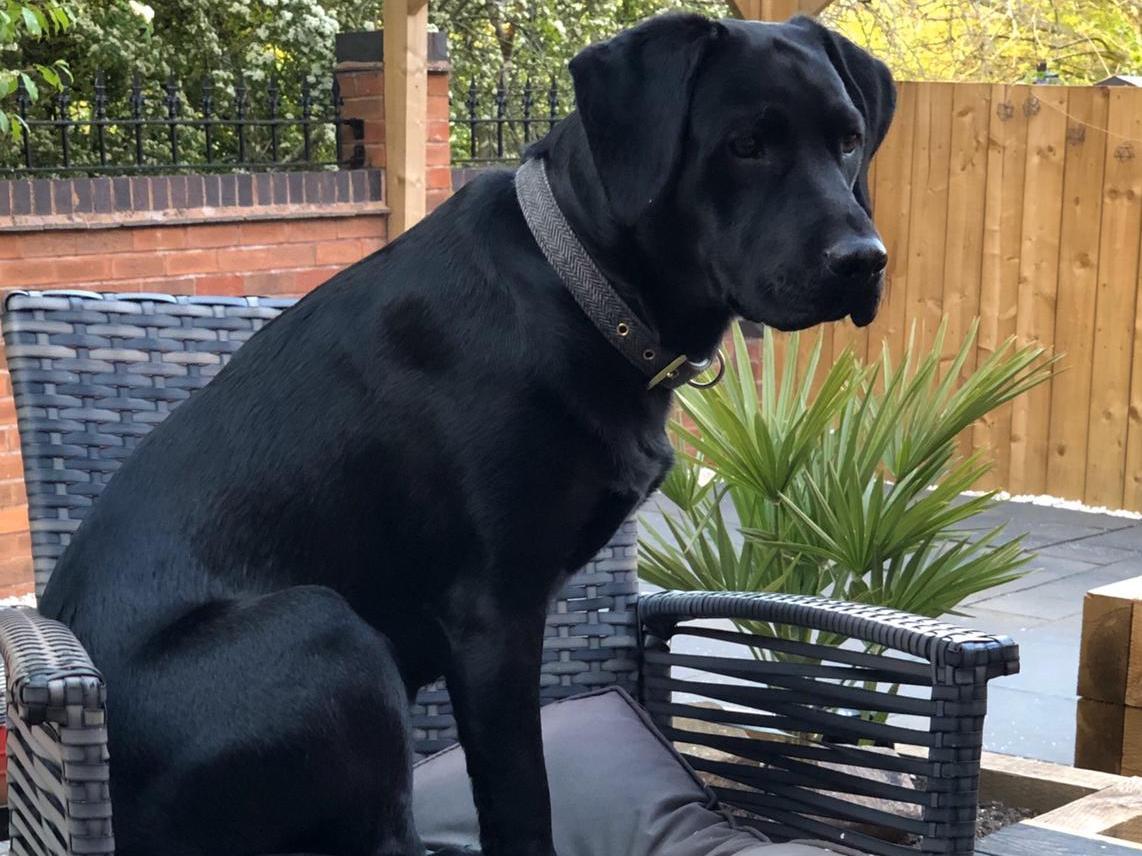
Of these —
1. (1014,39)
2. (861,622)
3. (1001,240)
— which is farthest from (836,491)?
(1014,39)

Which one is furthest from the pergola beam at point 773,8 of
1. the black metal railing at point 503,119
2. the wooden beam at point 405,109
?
A: the wooden beam at point 405,109

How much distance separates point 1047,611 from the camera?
5.20m

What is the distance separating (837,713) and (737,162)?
0.89 meters

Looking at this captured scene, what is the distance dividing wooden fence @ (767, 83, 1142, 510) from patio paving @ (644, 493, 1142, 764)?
300 millimetres

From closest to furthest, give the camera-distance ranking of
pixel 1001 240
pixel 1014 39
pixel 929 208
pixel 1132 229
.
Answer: pixel 1132 229
pixel 1001 240
pixel 929 208
pixel 1014 39

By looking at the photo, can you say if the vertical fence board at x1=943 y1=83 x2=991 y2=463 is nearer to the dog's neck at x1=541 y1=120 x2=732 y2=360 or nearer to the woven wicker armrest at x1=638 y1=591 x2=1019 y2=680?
the woven wicker armrest at x1=638 y1=591 x2=1019 y2=680

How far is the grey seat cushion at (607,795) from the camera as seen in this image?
86.3 inches

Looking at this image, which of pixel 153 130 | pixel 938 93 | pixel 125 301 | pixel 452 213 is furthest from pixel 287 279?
pixel 452 213

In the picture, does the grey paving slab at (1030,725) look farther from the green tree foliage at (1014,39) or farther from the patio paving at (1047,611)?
the green tree foliage at (1014,39)

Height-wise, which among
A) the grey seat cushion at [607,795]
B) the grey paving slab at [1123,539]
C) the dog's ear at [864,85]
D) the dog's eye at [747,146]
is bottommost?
the grey paving slab at [1123,539]

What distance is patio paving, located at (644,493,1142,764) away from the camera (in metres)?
4.08

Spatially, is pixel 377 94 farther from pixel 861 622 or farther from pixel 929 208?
pixel 861 622

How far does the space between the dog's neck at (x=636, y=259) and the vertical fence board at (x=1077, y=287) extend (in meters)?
5.23

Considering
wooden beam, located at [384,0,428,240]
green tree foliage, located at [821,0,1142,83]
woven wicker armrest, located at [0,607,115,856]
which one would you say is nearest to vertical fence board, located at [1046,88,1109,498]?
wooden beam, located at [384,0,428,240]
